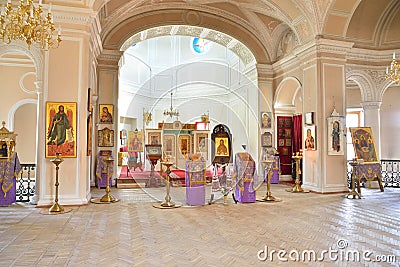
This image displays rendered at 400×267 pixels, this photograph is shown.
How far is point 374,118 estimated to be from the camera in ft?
36.9

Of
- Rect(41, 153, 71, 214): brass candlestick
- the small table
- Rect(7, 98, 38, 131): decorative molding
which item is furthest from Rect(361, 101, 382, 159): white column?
Rect(7, 98, 38, 131): decorative molding

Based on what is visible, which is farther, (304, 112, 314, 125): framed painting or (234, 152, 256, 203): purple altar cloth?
(304, 112, 314, 125): framed painting

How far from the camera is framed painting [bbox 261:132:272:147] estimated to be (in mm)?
12398

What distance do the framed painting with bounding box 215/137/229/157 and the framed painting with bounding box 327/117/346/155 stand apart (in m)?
3.28

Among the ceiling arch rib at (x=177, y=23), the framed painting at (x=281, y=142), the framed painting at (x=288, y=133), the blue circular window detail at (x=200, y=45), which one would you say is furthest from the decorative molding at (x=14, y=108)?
the framed painting at (x=288, y=133)

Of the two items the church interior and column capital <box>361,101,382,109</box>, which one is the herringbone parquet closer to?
the church interior

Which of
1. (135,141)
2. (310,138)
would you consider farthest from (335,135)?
(135,141)

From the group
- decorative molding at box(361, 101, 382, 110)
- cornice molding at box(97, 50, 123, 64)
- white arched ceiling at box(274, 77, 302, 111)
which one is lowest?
decorative molding at box(361, 101, 382, 110)

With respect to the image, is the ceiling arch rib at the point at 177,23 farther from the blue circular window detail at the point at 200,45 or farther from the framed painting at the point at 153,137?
the blue circular window detail at the point at 200,45

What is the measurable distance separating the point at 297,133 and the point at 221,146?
3607 mm

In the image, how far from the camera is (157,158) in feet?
37.6

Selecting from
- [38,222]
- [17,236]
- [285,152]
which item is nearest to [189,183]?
[38,222]

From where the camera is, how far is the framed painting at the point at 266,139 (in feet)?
40.7

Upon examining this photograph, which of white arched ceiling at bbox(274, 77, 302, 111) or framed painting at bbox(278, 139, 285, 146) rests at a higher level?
white arched ceiling at bbox(274, 77, 302, 111)
